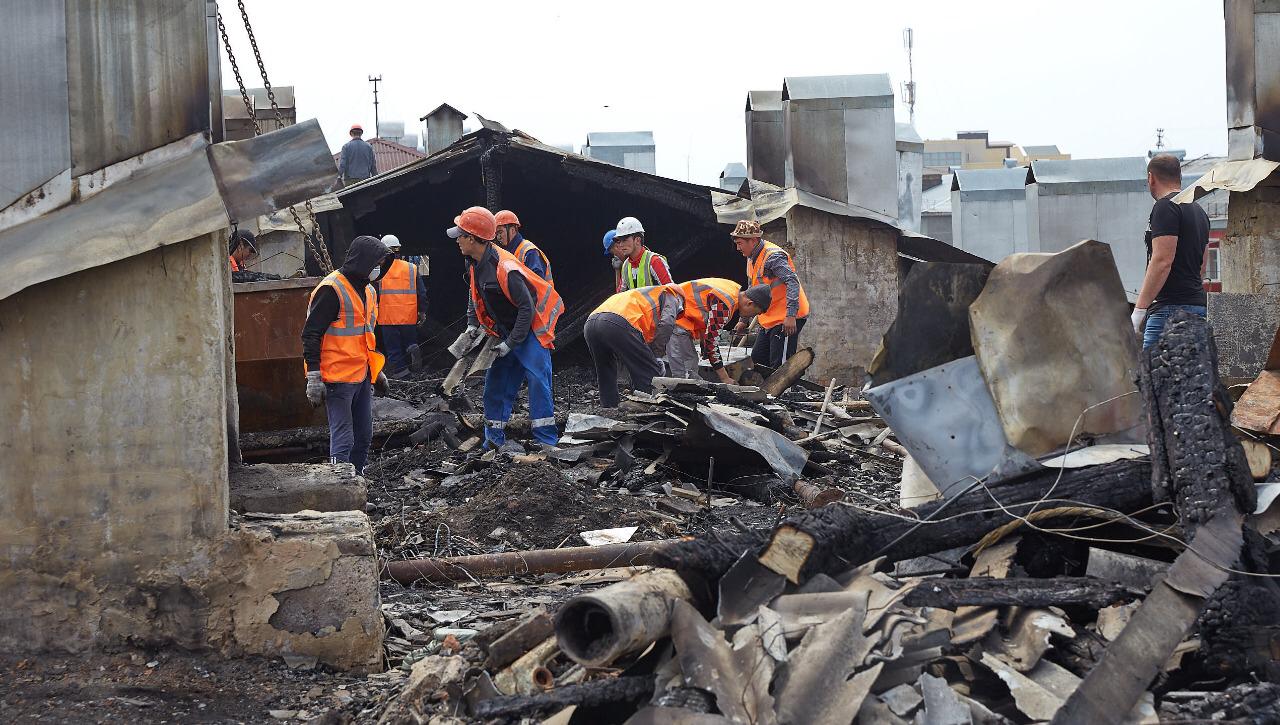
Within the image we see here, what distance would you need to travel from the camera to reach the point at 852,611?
3.27 metres

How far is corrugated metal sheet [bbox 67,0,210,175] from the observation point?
3.82 meters

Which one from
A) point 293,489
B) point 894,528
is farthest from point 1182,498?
point 293,489

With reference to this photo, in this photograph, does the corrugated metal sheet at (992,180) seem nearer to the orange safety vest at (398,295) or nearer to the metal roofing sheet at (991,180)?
the metal roofing sheet at (991,180)

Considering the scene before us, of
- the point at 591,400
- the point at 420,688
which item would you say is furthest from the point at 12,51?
the point at 591,400

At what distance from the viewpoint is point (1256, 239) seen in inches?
409

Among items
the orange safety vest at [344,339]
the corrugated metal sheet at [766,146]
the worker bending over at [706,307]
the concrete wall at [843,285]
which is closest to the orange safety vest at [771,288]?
the worker bending over at [706,307]

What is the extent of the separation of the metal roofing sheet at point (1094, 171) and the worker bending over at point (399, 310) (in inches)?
445

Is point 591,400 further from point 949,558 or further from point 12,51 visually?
point 12,51

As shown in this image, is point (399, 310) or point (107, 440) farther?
point (399, 310)

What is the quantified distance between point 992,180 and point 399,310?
16324 mm

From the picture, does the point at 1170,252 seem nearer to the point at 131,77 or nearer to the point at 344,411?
the point at 344,411

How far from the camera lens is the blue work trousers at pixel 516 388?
8.45 metres

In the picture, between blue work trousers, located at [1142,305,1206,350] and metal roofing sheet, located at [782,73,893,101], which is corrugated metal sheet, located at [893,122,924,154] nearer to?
metal roofing sheet, located at [782,73,893,101]

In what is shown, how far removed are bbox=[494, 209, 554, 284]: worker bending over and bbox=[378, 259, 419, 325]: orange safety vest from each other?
4.19 metres
